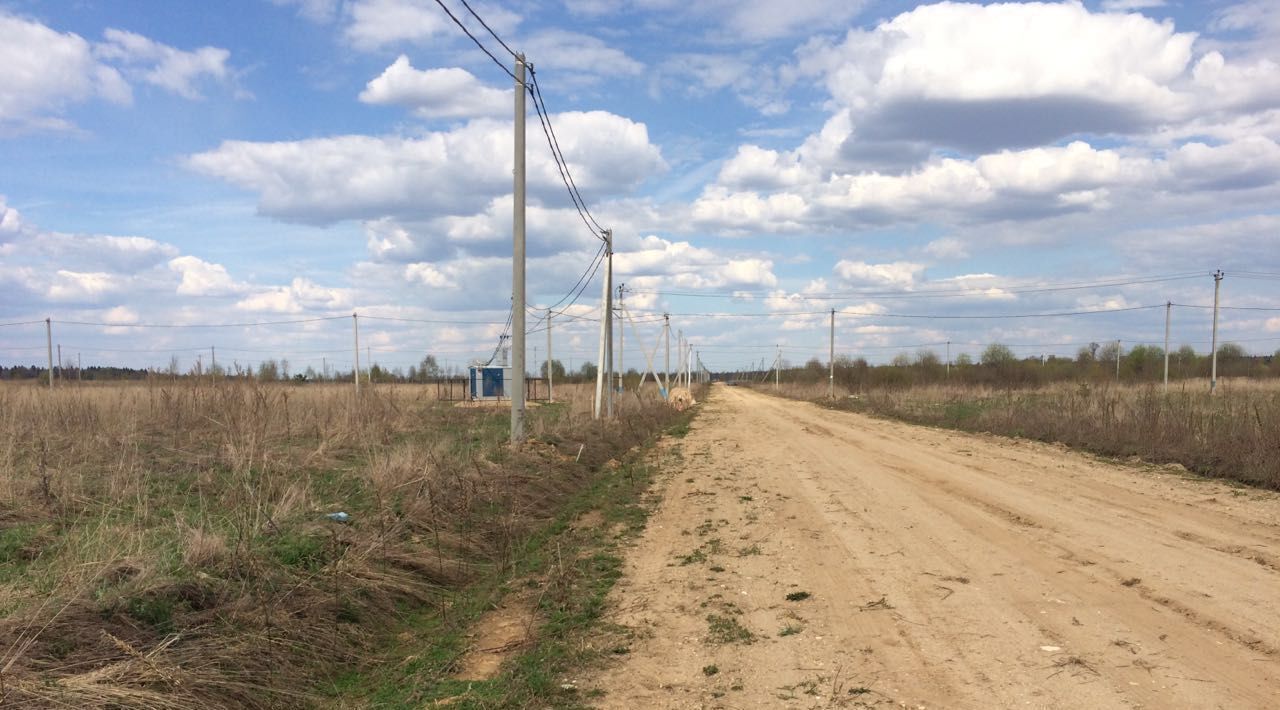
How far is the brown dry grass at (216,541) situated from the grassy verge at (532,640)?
0.27 meters

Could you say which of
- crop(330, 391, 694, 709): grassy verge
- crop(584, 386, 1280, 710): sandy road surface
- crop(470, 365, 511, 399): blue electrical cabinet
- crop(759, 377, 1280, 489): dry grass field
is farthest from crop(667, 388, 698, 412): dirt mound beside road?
crop(330, 391, 694, 709): grassy verge

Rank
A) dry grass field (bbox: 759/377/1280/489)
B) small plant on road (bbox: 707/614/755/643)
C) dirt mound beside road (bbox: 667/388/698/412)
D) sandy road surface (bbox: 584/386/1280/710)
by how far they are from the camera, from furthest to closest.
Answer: dirt mound beside road (bbox: 667/388/698/412) < dry grass field (bbox: 759/377/1280/489) < small plant on road (bbox: 707/614/755/643) < sandy road surface (bbox: 584/386/1280/710)

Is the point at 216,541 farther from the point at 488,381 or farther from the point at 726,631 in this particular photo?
the point at 488,381

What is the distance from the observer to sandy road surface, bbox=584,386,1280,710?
465 cm

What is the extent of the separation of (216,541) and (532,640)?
256 cm

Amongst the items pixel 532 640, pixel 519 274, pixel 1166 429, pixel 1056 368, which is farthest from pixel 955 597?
pixel 1056 368

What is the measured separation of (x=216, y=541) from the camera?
600 cm

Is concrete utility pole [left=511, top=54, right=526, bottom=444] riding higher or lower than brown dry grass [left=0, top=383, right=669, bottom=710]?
higher

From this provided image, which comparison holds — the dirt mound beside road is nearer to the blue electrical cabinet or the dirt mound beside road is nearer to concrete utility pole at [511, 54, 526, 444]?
the blue electrical cabinet


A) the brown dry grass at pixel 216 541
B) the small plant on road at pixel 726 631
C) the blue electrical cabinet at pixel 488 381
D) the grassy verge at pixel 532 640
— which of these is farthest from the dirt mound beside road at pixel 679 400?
the small plant on road at pixel 726 631

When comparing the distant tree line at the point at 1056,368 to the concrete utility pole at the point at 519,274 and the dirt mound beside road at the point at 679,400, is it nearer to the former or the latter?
the dirt mound beside road at the point at 679,400

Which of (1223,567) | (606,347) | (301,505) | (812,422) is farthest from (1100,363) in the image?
(301,505)

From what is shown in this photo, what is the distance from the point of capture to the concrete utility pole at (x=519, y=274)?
1393 cm

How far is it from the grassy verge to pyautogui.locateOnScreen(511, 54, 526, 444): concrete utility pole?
14.8ft
